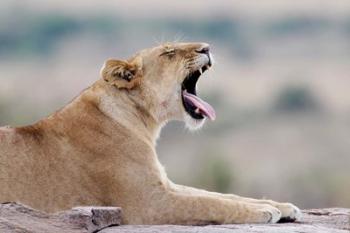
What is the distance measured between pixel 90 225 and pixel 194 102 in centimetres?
187

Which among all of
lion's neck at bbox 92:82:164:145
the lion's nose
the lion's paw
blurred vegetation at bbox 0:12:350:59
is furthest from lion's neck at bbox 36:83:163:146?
blurred vegetation at bbox 0:12:350:59

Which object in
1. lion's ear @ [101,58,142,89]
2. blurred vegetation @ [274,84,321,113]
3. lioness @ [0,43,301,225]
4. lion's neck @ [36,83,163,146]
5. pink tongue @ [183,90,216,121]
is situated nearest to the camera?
lioness @ [0,43,301,225]

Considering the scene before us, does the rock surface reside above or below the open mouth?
below

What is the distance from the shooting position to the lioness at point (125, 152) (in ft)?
29.1

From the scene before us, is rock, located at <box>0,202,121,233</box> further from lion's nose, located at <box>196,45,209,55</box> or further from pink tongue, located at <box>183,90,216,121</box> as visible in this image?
lion's nose, located at <box>196,45,209,55</box>

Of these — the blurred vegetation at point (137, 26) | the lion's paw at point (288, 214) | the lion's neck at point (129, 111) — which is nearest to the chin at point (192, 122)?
the lion's neck at point (129, 111)

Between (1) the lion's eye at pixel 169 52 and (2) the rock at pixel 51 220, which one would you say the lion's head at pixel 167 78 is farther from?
(2) the rock at pixel 51 220

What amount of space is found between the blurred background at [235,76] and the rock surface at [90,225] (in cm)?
1085

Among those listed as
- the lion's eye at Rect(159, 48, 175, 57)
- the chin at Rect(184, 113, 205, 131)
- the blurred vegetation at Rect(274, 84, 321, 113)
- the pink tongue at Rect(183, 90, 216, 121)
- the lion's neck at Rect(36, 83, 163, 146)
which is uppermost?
the blurred vegetation at Rect(274, 84, 321, 113)

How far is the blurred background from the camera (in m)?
25.3

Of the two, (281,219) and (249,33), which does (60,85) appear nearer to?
(249,33)

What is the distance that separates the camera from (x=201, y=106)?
31.8ft

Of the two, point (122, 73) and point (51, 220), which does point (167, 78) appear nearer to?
point (122, 73)

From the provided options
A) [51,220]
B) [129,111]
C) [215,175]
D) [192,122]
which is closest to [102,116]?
[129,111]
